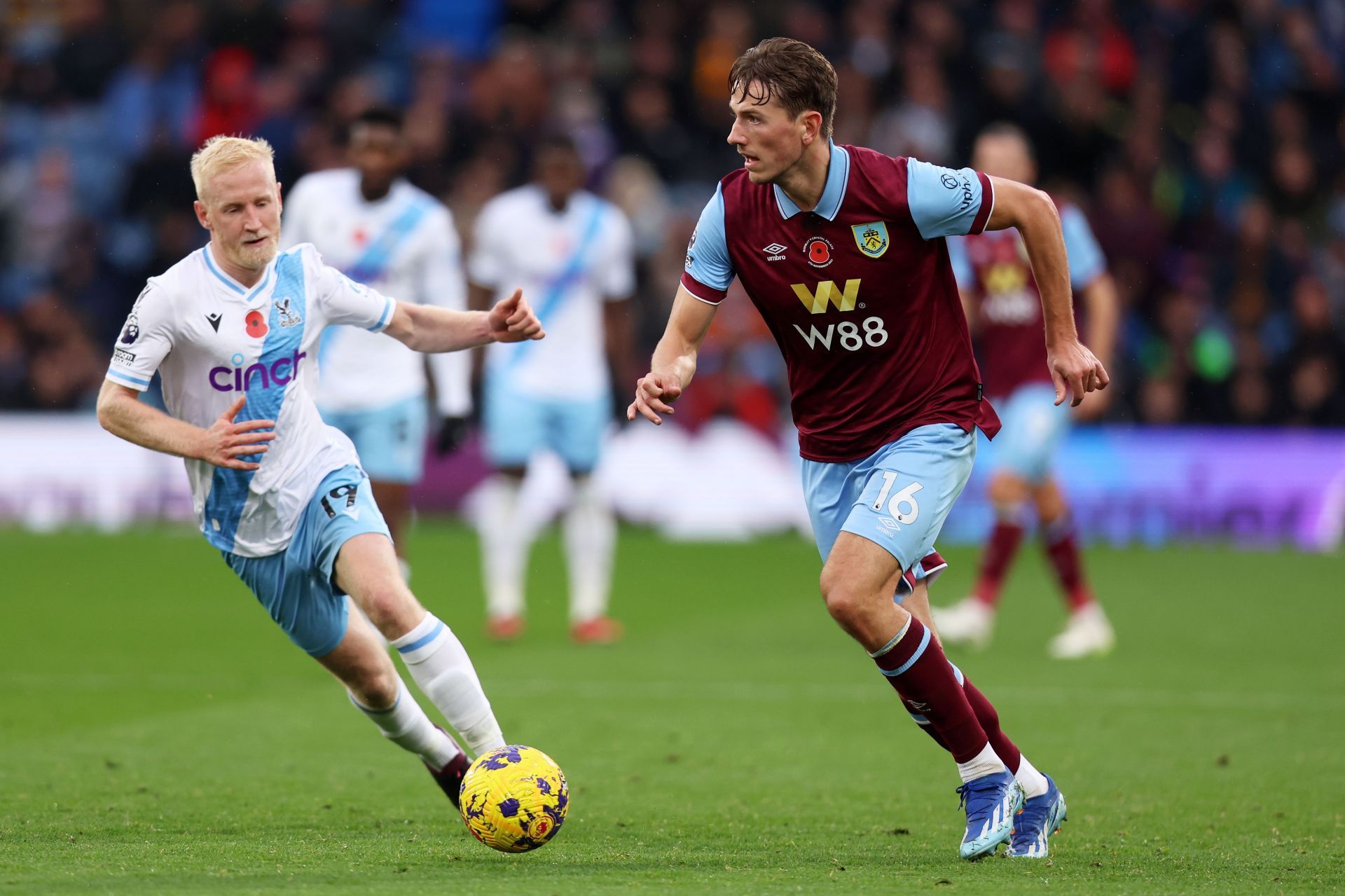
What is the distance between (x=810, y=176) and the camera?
5.21m

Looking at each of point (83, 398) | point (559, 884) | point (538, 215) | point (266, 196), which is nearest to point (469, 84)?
point (83, 398)

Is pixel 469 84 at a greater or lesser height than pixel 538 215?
greater

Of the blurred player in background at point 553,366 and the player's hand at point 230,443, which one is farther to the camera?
the blurred player in background at point 553,366

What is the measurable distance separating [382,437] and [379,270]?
2.75 ft

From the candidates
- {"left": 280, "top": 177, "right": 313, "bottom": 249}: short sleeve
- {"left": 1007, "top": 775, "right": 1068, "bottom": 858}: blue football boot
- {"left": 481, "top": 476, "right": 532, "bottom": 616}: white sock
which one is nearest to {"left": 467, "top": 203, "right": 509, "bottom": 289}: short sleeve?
{"left": 481, "top": 476, "right": 532, "bottom": 616}: white sock

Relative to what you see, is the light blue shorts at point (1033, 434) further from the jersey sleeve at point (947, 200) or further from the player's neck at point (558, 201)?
the jersey sleeve at point (947, 200)

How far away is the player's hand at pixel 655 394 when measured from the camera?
5059 mm

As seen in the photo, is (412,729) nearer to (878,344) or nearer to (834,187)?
(878,344)

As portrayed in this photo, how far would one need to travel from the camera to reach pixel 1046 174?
17.2 m

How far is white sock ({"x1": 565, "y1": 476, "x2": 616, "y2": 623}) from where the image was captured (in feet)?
34.6

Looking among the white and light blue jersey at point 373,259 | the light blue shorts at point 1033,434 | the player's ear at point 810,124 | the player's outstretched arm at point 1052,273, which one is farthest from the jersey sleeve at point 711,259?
the light blue shorts at point 1033,434

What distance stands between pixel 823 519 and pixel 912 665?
64 centimetres

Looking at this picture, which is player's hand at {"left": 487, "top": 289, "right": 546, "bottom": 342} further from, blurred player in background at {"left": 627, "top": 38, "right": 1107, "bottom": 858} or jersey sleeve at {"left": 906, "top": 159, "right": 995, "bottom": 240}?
jersey sleeve at {"left": 906, "top": 159, "right": 995, "bottom": 240}

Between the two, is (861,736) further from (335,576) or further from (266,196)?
(266,196)
